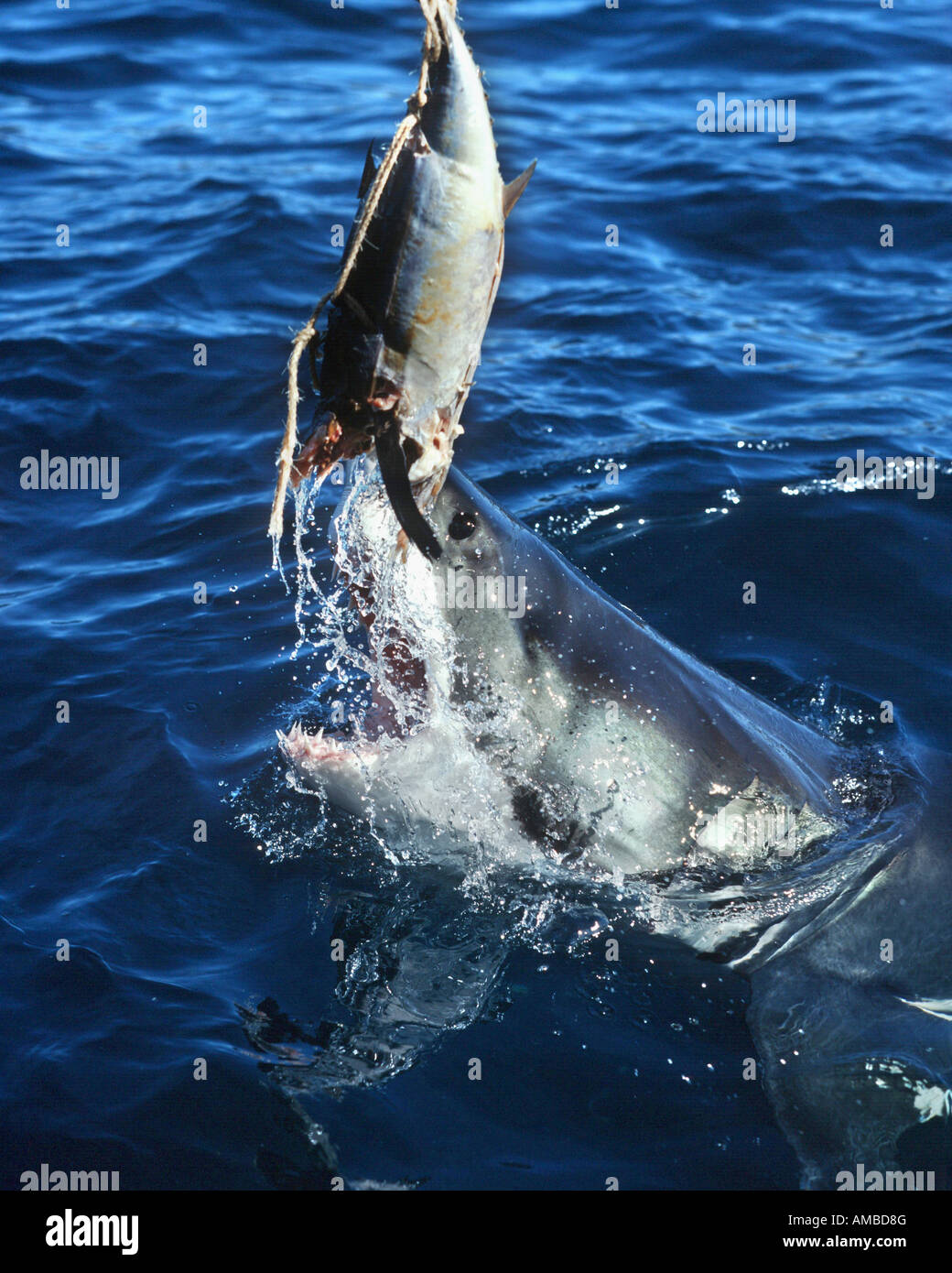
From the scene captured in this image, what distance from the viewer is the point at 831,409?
8.99 meters

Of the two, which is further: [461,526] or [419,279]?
[461,526]

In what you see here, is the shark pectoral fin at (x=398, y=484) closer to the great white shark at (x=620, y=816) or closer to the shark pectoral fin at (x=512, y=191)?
the great white shark at (x=620, y=816)

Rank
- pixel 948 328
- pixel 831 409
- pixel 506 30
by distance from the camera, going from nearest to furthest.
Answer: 1. pixel 831 409
2. pixel 948 328
3. pixel 506 30

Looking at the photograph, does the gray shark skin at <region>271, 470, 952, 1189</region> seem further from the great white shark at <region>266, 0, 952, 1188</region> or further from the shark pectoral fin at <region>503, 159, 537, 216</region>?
the shark pectoral fin at <region>503, 159, 537, 216</region>

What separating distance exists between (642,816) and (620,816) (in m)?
0.07

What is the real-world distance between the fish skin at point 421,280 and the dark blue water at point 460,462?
6.62 ft

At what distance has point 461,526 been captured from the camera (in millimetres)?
4066

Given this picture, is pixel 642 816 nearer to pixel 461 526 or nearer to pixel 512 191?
pixel 461 526

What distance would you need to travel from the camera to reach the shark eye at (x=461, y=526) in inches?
160

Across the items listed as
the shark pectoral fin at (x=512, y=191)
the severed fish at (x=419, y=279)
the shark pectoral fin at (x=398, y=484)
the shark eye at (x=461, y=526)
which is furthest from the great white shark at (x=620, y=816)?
the shark pectoral fin at (x=512, y=191)

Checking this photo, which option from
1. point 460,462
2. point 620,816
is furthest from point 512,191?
point 460,462
